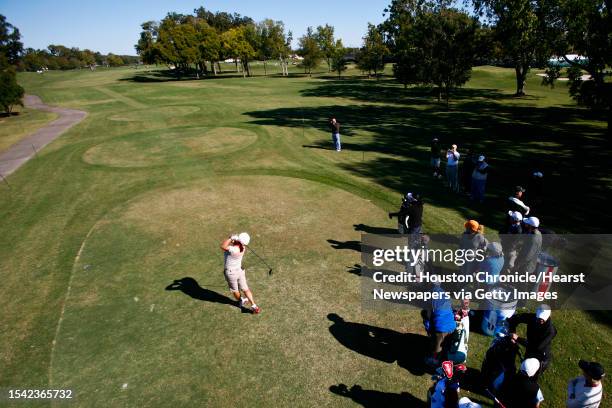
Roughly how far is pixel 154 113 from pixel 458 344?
3790 cm

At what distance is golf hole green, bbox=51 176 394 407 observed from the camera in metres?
7.18

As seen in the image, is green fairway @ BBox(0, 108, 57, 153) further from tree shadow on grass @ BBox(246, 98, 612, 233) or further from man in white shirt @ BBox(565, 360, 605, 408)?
man in white shirt @ BBox(565, 360, 605, 408)

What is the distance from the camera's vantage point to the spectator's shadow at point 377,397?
6.51 m

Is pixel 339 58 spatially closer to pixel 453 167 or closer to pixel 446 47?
pixel 446 47

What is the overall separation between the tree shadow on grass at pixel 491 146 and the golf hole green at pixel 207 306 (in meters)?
4.25

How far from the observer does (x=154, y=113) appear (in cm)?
3738

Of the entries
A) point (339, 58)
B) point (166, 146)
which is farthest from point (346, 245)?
point (339, 58)

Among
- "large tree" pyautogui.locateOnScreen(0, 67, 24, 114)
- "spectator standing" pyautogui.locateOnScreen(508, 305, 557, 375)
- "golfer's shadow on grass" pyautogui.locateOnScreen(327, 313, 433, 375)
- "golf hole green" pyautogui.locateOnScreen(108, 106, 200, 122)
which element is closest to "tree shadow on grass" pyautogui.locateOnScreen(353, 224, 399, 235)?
"golfer's shadow on grass" pyautogui.locateOnScreen(327, 313, 433, 375)

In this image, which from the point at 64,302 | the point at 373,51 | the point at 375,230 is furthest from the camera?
the point at 373,51

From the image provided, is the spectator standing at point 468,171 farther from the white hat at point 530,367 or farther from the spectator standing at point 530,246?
the white hat at point 530,367

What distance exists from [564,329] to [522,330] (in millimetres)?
888

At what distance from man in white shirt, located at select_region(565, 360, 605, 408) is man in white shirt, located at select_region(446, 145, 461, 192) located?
10.9 metres

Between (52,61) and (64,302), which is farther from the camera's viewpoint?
(52,61)

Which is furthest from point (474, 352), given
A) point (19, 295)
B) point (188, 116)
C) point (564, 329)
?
point (188, 116)
